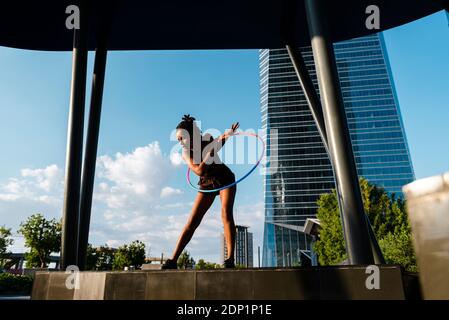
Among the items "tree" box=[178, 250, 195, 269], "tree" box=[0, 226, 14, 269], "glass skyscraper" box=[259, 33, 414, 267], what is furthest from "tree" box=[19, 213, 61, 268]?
"glass skyscraper" box=[259, 33, 414, 267]

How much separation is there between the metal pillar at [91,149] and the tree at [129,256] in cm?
4896

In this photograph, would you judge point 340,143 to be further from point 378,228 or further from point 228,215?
point 378,228

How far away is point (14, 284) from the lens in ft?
93.1

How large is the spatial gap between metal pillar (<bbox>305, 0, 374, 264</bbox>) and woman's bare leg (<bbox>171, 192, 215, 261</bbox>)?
8.91 feet

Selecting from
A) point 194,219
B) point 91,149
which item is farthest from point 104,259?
point 194,219

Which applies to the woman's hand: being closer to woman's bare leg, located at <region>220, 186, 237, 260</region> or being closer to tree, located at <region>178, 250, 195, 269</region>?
woman's bare leg, located at <region>220, 186, 237, 260</region>

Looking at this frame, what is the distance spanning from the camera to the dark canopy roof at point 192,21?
9328 mm

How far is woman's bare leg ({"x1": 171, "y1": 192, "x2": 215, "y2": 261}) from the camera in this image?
208 inches

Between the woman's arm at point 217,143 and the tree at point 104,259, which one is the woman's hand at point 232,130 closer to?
the woman's arm at point 217,143

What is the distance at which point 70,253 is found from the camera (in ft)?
21.9

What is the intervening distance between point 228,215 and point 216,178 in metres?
0.71

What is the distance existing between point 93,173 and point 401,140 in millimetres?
122695

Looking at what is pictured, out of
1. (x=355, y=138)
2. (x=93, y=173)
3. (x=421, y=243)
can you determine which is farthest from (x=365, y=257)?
(x=355, y=138)
